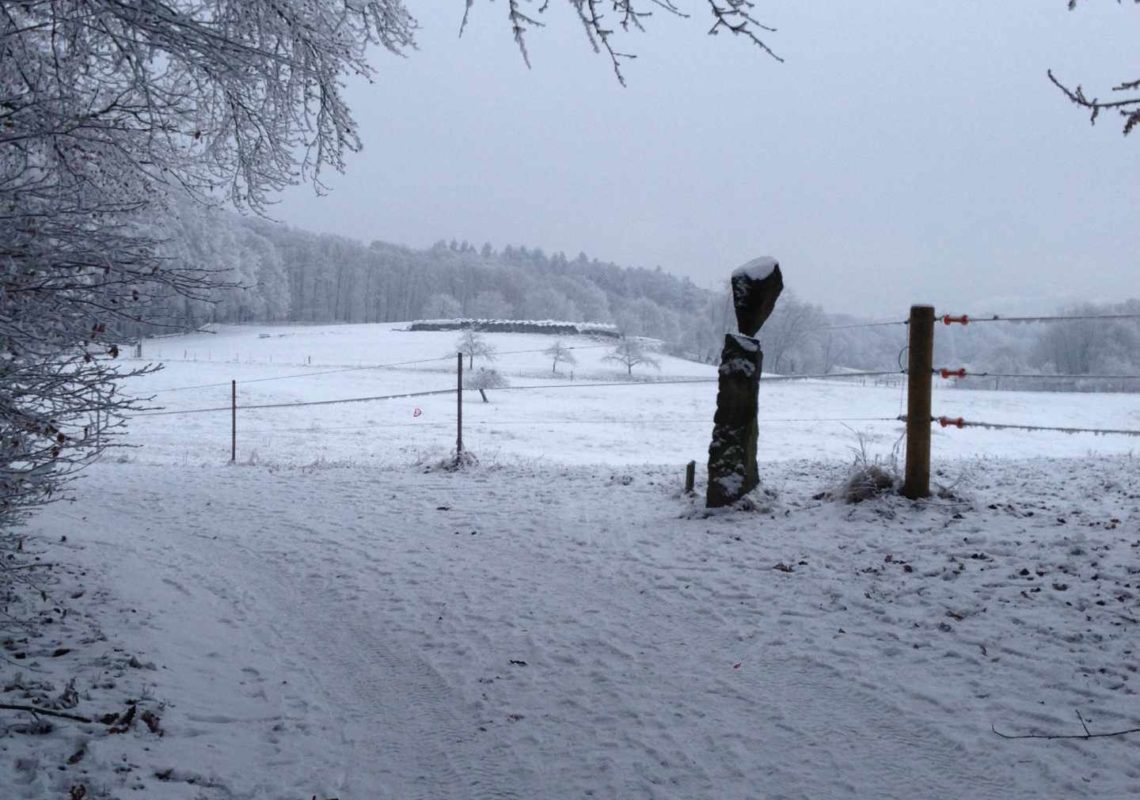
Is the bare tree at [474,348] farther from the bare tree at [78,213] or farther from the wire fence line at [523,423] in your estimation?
the bare tree at [78,213]

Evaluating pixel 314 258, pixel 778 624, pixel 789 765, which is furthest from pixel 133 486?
pixel 314 258

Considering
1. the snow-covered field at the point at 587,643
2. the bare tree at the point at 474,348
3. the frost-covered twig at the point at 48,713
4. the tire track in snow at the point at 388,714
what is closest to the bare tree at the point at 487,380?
the bare tree at the point at 474,348

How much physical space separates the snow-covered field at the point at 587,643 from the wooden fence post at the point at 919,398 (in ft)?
0.61

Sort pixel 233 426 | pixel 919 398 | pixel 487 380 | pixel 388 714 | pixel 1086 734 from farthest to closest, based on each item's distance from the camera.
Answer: pixel 487 380, pixel 233 426, pixel 919 398, pixel 388 714, pixel 1086 734

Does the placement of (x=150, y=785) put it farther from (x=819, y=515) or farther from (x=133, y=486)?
(x=133, y=486)

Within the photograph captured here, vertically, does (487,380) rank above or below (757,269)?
below

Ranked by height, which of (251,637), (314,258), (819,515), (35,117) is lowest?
(251,637)

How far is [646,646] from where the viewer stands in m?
3.98

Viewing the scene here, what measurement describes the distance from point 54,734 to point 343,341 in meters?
49.9

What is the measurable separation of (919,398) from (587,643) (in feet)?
11.4

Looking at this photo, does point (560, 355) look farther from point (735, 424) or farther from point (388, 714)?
point (388, 714)

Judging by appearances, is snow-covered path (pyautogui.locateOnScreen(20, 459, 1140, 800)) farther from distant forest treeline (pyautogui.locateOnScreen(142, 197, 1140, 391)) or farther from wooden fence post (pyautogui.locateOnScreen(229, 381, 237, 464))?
wooden fence post (pyautogui.locateOnScreen(229, 381, 237, 464))

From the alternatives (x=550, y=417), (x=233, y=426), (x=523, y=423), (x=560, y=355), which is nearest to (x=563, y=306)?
(x=560, y=355)

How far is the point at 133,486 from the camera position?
8.98 metres
